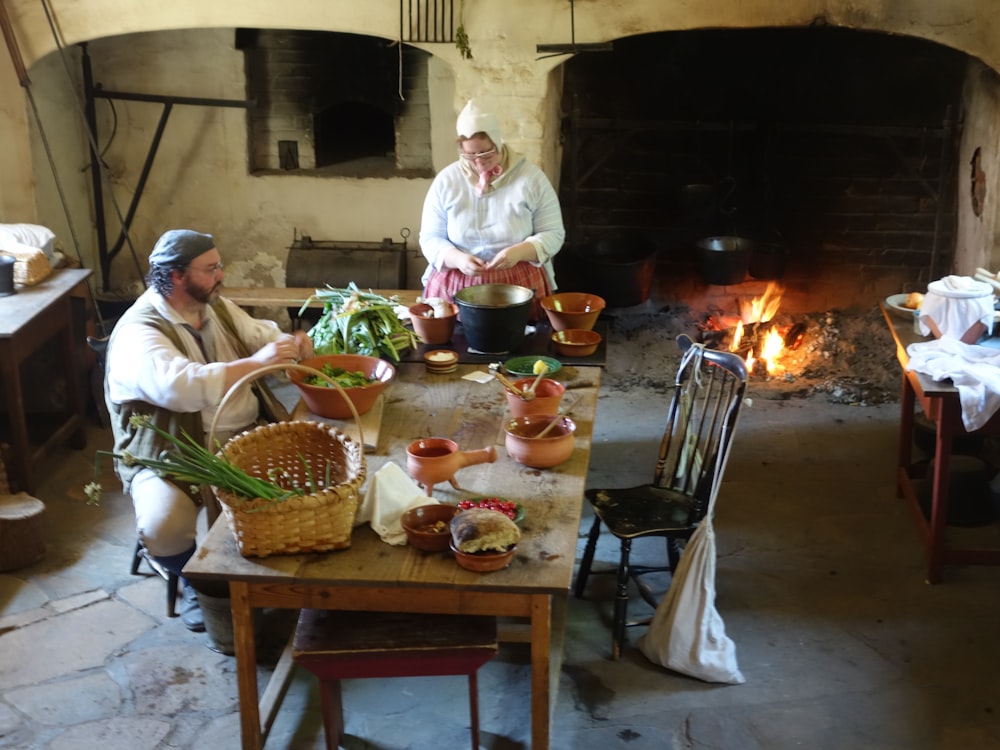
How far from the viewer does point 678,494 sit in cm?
411

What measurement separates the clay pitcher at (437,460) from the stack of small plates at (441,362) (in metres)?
0.86

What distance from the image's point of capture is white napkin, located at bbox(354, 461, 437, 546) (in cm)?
300

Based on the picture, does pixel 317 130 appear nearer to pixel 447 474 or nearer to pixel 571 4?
pixel 571 4

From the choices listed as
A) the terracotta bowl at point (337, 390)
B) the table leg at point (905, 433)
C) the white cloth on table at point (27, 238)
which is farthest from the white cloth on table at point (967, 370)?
the white cloth on table at point (27, 238)

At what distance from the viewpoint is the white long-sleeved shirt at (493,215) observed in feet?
16.3

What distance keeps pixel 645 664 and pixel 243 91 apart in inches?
182

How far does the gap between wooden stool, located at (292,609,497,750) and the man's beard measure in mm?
1290

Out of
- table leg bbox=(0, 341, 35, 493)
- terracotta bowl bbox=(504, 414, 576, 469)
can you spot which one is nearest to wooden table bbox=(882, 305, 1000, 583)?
terracotta bowl bbox=(504, 414, 576, 469)

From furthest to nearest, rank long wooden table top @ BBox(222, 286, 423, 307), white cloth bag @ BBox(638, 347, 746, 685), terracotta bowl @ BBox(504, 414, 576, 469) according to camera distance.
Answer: long wooden table top @ BBox(222, 286, 423, 307) < white cloth bag @ BBox(638, 347, 746, 685) < terracotta bowl @ BBox(504, 414, 576, 469)

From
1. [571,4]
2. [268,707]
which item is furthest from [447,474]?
[571,4]

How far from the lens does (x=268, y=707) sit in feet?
11.3

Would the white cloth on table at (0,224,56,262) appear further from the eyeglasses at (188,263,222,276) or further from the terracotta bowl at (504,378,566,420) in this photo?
the terracotta bowl at (504,378,566,420)

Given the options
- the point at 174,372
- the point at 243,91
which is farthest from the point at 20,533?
the point at 243,91

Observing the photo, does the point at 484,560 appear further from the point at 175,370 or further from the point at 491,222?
the point at 491,222
